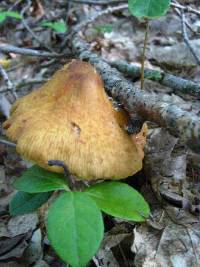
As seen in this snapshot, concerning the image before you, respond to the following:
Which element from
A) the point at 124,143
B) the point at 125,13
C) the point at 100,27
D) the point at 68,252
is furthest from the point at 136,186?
the point at 125,13

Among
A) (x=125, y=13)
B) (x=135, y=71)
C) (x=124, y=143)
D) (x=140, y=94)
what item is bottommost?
(x=125, y=13)

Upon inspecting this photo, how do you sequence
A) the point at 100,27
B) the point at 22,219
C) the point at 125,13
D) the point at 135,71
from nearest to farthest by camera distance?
the point at 22,219 → the point at 135,71 → the point at 100,27 → the point at 125,13

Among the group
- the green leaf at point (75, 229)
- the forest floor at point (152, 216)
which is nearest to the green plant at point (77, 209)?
Answer: the green leaf at point (75, 229)

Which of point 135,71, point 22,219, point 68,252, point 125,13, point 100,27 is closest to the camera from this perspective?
point 68,252

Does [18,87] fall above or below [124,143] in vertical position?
below

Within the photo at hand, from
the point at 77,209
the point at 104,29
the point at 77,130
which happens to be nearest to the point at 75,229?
the point at 77,209

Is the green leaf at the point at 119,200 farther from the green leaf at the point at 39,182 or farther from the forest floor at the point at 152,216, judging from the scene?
the forest floor at the point at 152,216

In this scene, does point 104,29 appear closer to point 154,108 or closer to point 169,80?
point 169,80

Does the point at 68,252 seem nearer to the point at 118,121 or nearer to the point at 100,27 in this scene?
the point at 118,121
